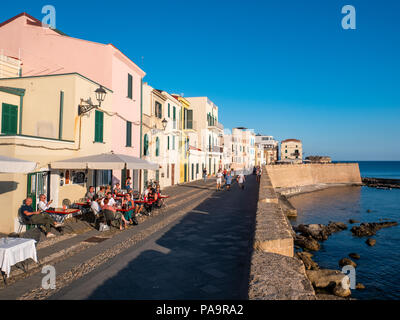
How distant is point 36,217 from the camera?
8703 mm

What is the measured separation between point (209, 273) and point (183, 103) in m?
24.8

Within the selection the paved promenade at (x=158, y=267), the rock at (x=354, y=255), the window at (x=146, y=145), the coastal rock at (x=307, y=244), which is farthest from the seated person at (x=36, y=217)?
the rock at (x=354, y=255)

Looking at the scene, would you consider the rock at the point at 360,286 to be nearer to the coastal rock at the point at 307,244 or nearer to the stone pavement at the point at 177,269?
the coastal rock at the point at 307,244

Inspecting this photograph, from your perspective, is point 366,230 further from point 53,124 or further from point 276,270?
point 53,124

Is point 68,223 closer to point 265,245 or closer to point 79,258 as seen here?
point 79,258

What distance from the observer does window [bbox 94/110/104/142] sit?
13272 millimetres

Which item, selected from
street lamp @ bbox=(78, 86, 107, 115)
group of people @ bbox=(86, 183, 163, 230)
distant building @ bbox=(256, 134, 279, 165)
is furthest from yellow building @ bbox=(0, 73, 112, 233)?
distant building @ bbox=(256, 134, 279, 165)

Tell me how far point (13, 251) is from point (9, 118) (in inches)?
306

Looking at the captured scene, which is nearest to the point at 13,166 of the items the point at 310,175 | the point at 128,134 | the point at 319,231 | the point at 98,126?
the point at 98,126

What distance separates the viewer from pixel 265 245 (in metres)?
5.12

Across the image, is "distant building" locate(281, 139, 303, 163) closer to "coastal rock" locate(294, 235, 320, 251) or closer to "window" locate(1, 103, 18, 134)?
"coastal rock" locate(294, 235, 320, 251)

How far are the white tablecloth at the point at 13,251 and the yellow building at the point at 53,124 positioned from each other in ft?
14.0

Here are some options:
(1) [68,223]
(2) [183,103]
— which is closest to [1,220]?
(1) [68,223]

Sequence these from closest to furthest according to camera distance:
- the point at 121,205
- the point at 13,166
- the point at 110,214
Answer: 1. the point at 13,166
2. the point at 110,214
3. the point at 121,205
